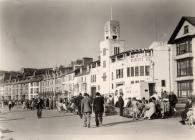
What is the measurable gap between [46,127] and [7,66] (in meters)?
1.94

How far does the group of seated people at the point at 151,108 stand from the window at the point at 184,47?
5574 millimetres

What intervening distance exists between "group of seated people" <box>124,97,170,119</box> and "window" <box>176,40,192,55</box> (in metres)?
5.57

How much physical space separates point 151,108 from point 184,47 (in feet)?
21.9

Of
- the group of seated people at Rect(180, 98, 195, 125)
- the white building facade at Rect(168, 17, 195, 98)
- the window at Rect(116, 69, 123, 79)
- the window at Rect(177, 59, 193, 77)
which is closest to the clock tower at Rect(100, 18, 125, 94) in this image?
the window at Rect(116, 69, 123, 79)

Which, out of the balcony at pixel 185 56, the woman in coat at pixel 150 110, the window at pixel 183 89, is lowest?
the woman in coat at pixel 150 110

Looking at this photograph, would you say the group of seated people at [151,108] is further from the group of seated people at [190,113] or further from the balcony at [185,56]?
the balcony at [185,56]

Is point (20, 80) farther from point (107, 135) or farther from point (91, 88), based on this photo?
point (107, 135)

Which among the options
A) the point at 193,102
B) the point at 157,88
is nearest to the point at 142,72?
the point at 157,88

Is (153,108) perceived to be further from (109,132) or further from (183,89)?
(183,89)

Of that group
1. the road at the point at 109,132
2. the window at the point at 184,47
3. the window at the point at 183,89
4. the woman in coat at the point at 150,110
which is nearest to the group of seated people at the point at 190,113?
the road at the point at 109,132

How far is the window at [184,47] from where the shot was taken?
54.6ft

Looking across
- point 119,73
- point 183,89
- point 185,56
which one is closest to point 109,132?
point 185,56

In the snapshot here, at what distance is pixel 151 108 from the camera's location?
11203mm

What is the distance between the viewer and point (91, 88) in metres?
33.8
